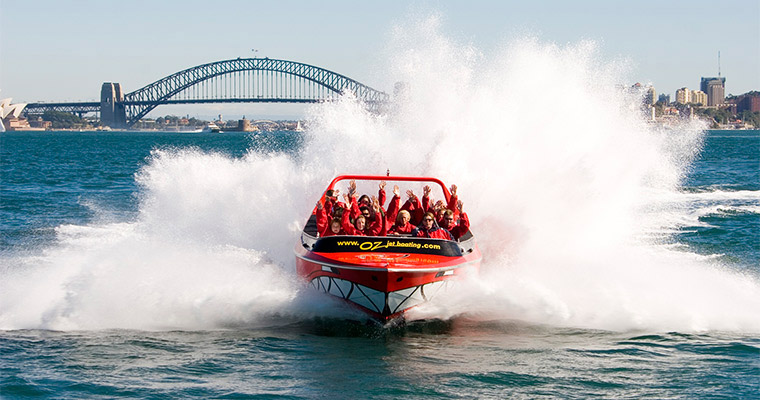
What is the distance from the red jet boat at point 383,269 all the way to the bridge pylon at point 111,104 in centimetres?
15636

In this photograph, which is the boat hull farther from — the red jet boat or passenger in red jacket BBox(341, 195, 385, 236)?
passenger in red jacket BBox(341, 195, 385, 236)

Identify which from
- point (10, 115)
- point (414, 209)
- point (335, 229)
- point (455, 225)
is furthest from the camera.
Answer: point (10, 115)

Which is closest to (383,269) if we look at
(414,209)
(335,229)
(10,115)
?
(335,229)

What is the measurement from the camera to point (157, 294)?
40.0 ft

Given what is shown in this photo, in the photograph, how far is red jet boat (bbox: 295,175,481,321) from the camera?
1105cm

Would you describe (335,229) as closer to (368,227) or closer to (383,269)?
(368,227)

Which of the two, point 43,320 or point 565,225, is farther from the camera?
point 565,225

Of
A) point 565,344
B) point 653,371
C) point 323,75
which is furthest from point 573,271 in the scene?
point 323,75

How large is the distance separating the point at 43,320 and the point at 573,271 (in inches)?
318

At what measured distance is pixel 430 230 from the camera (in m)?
12.4

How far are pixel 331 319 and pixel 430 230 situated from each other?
6.14 ft

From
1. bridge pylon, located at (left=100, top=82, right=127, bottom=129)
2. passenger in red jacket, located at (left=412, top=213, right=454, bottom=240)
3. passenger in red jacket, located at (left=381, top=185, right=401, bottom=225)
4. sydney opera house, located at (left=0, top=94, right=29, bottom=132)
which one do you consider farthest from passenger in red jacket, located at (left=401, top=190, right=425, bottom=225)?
sydney opera house, located at (left=0, top=94, right=29, bottom=132)

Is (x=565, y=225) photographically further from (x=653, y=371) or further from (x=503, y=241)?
(x=653, y=371)

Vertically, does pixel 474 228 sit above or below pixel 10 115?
below
